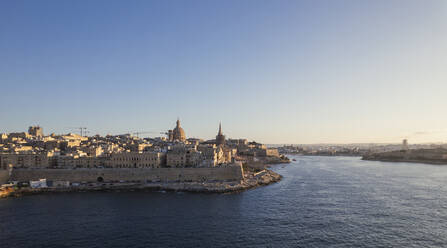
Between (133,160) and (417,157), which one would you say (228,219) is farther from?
(417,157)

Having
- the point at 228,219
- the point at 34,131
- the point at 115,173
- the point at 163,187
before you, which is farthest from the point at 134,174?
the point at 34,131

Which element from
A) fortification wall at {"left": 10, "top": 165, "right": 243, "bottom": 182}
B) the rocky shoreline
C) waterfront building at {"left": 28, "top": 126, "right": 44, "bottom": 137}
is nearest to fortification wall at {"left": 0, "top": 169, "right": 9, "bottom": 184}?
fortification wall at {"left": 10, "top": 165, "right": 243, "bottom": 182}

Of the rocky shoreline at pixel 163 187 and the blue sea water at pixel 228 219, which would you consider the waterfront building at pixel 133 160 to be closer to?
the rocky shoreline at pixel 163 187

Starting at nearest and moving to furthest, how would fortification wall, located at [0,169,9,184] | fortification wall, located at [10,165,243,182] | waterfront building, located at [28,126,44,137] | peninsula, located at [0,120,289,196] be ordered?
peninsula, located at [0,120,289,196] < fortification wall, located at [0,169,9,184] < fortification wall, located at [10,165,243,182] < waterfront building, located at [28,126,44,137]

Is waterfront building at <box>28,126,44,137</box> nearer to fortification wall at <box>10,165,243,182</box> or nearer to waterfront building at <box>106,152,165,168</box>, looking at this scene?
fortification wall at <box>10,165,243,182</box>

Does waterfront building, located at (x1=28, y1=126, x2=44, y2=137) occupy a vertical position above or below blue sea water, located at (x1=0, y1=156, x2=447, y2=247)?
above

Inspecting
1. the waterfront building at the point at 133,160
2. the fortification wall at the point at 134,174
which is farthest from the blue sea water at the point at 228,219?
the waterfront building at the point at 133,160

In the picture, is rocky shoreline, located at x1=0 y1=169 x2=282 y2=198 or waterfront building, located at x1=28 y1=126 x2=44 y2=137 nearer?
rocky shoreline, located at x1=0 y1=169 x2=282 y2=198

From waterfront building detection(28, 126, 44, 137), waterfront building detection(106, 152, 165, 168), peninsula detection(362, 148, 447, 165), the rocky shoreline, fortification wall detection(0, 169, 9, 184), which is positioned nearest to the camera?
the rocky shoreline
